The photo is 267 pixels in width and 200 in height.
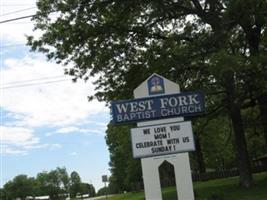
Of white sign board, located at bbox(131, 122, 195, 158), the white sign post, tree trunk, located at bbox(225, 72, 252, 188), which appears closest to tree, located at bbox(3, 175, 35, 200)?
tree trunk, located at bbox(225, 72, 252, 188)

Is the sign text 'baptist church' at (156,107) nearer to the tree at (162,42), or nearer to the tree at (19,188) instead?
the tree at (162,42)

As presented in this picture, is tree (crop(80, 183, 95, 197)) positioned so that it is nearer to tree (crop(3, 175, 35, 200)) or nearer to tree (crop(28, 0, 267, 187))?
tree (crop(3, 175, 35, 200))

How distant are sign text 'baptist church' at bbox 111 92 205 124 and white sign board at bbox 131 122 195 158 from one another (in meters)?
0.30

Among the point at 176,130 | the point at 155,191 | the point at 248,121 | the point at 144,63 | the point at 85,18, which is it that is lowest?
the point at 155,191

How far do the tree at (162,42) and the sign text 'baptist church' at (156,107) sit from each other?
9.38 m

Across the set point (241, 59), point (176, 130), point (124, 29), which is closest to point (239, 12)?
point (241, 59)

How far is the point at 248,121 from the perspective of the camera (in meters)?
39.1

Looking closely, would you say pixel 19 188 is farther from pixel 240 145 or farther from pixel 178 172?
pixel 178 172

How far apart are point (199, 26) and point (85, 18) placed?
6.26 metres

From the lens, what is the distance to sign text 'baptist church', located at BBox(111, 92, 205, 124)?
51.4 ft

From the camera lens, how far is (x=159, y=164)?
1570cm

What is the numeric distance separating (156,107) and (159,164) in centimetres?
155

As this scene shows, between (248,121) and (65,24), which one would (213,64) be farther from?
(248,121)

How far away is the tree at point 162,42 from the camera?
86.1 feet
